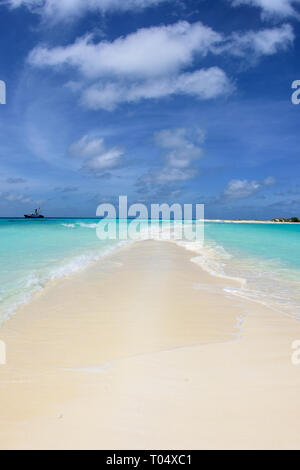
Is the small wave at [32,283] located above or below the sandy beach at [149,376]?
above

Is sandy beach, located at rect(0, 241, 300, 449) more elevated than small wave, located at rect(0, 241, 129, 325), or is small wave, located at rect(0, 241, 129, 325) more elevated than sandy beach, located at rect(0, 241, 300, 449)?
small wave, located at rect(0, 241, 129, 325)

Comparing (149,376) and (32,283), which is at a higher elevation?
(32,283)

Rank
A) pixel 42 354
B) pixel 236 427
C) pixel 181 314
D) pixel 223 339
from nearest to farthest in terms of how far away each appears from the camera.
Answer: pixel 236 427, pixel 42 354, pixel 223 339, pixel 181 314

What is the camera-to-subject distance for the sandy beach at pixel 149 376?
224 centimetres

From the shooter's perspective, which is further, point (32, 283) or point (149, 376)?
point (32, 283)

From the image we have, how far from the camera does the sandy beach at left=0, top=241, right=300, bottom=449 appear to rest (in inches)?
88.4

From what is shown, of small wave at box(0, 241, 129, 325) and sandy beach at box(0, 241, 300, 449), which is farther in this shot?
small wave at box(0, 241, 129, 325)

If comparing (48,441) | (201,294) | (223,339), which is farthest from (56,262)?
(48,441)

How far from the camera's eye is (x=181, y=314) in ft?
16.6

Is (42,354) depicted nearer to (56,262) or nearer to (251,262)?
(56,262)

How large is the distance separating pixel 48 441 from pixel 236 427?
154cm

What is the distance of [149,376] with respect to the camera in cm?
304
